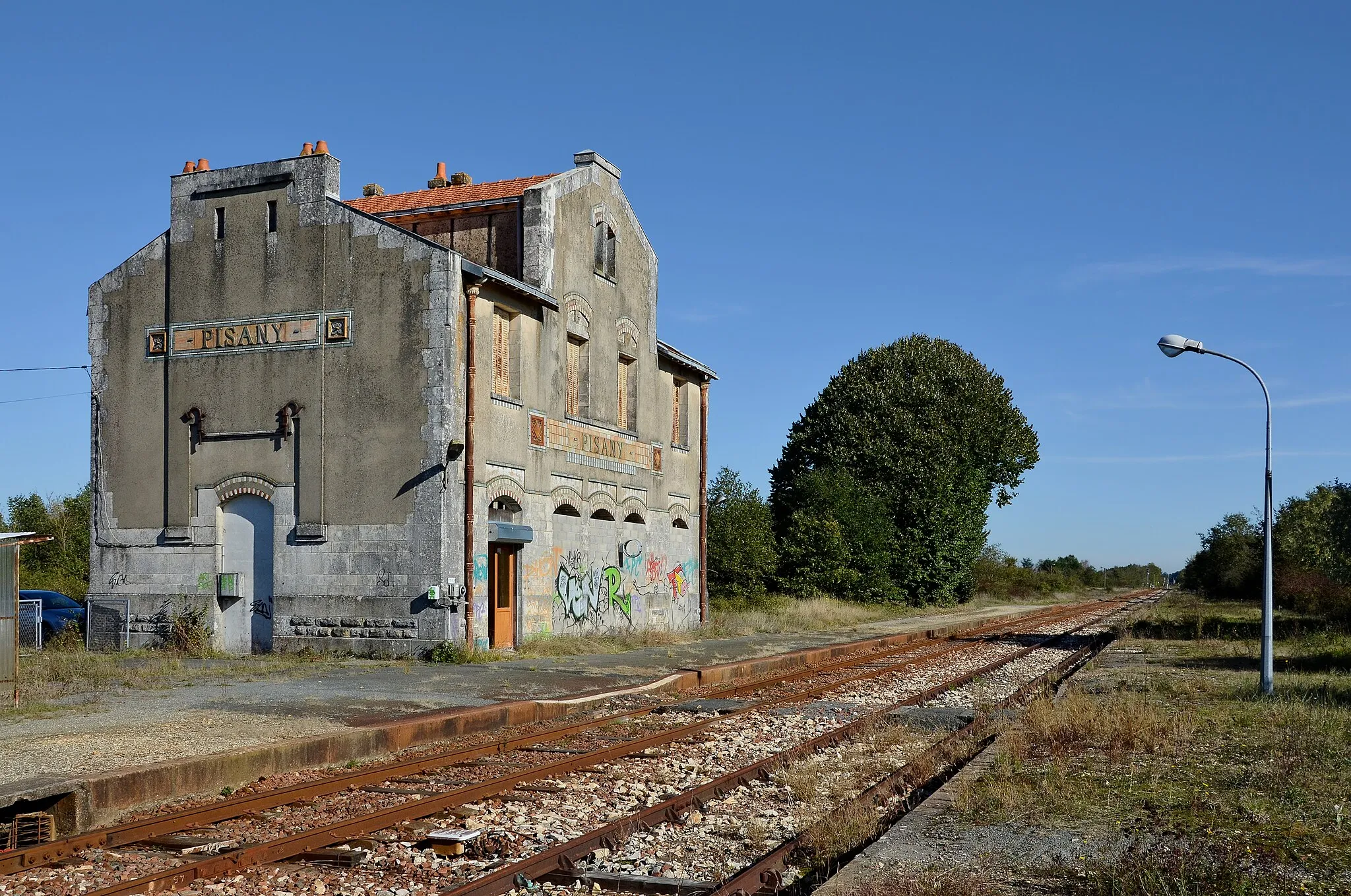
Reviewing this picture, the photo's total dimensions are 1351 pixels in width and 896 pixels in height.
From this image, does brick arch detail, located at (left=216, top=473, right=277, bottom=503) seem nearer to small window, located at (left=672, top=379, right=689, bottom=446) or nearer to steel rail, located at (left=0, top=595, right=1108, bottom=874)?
steel rail, located at (left=0, top=595, right=1108, bottom=874)

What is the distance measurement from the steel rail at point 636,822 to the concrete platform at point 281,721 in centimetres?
362

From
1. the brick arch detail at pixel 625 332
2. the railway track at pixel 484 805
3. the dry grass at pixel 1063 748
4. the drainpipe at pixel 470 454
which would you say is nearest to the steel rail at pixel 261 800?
the railway track at pixel 484 805

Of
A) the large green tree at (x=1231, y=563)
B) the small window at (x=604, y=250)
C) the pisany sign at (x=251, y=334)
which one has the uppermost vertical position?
the small window at (x=604, y=250)

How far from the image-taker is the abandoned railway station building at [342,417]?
68.1ft

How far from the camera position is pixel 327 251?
21.7 meters

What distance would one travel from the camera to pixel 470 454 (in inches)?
821

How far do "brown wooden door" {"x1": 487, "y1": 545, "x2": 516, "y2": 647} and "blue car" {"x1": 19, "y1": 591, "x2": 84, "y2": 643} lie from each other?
860cm

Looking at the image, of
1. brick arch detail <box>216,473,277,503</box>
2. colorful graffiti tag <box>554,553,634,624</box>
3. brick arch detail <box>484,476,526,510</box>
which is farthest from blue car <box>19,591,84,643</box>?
colorful graffiti tag <box>554,553,634,624</box>

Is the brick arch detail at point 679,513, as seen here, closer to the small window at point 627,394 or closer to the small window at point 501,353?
the small window at point 627,394

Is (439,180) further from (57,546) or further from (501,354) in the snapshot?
(57,546)

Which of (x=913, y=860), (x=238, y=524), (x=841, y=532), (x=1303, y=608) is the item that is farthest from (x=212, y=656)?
(x=1303, y=608)

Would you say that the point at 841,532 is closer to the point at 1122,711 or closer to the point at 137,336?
the point at 137,336

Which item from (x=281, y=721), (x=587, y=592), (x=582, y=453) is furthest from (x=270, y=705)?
(x=582, y=453)

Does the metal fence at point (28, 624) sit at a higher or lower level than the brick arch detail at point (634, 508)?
lower
